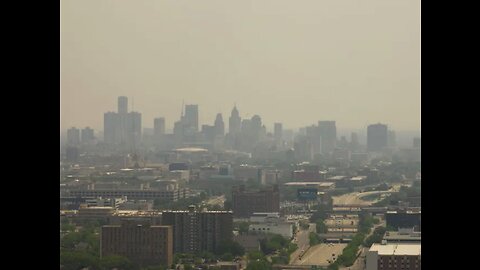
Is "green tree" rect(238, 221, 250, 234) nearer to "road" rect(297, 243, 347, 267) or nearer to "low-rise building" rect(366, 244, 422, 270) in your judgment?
"road" rect(297, 243, 347, 267)

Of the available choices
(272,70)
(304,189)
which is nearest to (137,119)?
(272,70)

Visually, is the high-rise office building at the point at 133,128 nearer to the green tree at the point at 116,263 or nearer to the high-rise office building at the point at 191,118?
the high-rise office building at the point at 191,118

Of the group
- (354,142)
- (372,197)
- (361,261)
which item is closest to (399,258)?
(361,261)

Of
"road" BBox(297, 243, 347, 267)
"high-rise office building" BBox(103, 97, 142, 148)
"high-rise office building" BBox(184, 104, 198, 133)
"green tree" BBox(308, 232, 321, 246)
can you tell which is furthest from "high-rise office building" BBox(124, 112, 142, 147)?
"road" BBox(297, 243, 347, 267)

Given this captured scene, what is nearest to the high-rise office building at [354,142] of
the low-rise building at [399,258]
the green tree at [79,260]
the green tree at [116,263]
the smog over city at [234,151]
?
the smog over city at [234,151]
